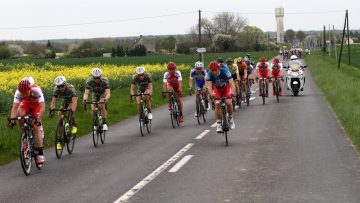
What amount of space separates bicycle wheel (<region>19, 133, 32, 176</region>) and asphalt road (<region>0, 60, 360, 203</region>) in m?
0.16

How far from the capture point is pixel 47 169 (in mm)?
10148

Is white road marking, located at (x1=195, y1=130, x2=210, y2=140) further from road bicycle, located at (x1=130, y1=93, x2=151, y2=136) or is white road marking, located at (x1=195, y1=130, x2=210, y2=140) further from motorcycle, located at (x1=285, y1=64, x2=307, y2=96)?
motorcycle, located at (x1=285, y1=64, x2=307, y2=96)

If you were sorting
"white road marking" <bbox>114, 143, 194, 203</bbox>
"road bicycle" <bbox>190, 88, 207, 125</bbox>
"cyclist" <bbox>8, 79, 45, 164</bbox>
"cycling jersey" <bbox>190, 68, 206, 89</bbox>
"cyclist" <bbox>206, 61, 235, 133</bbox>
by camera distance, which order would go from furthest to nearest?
"cycling jersey" <bbox>190, 68, 206, 89</bbox>
"road bicycle" <bbox>190, 88, 207, 125</bbox>
"cyclist" <bbox>206, 61, 235, 133</bbox>
"cyclist" <bbox>8, 79, 45, 164</bbox>
"white road marking" <bbox>114, 143, 194, 203</bbox>

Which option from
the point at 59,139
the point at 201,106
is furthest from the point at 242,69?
the point at 59,139

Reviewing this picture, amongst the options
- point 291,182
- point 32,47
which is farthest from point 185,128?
point 32,47

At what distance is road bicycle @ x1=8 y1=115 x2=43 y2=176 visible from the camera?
942cm

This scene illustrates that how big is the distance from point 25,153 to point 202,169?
2950 millimetres

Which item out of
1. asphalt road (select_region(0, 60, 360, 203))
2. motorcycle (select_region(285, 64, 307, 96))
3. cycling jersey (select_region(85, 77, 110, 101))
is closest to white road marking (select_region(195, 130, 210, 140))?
asphalt road (select_region(0, 60, 360, 203))

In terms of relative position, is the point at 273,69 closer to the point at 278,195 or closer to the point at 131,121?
the point at 131,121

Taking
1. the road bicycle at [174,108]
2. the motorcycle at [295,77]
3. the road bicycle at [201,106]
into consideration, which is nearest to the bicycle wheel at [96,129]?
the road bicycle at [174,108]

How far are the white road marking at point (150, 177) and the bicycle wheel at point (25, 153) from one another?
6.88 feet

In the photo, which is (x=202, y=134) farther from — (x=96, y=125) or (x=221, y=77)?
(x=96, y=125)

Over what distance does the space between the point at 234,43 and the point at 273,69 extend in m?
135

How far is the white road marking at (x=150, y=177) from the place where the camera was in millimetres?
7535
